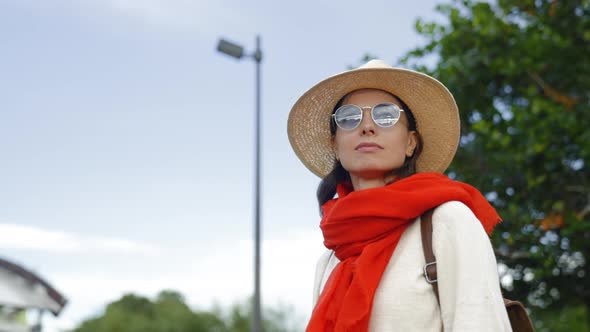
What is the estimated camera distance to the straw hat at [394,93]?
9.73ft

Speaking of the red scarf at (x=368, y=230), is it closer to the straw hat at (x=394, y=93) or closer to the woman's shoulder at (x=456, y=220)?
the woman's shoulder at (x=456, y=220)

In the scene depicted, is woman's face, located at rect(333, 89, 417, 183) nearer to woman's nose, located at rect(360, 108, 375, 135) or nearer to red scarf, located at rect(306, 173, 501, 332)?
woman's nose, located at rect(360, 108, 375, 135)

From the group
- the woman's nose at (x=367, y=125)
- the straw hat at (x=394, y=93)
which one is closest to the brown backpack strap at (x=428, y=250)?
the woman's nose at (x=367, y=125)

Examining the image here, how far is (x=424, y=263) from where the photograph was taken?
2.45 m

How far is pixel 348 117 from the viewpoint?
289 centimetres

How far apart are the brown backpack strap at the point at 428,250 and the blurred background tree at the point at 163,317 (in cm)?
4207

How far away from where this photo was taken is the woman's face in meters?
2.78

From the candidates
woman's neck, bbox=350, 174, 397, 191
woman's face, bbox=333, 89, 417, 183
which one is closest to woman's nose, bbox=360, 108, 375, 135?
woman's face, bbox=333, 89, 417, 183

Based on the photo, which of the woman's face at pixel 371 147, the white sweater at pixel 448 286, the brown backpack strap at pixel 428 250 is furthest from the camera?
the woman's face at pixel 371 147

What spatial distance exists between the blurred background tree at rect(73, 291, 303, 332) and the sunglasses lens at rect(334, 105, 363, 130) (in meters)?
41.8

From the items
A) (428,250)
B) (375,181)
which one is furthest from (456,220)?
(375,181)

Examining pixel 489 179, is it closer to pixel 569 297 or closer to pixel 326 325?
pixel 569 297

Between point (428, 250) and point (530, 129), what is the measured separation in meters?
9.25

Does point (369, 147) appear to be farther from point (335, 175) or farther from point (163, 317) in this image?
A: point (163, 317)
